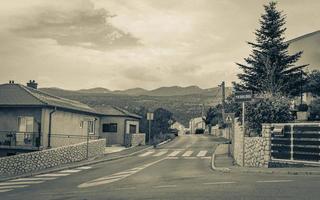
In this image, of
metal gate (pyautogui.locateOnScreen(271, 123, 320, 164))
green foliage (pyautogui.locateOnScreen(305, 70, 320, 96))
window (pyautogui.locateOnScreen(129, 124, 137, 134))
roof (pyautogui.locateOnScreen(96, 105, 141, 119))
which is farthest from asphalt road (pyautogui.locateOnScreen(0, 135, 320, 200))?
window (pyautogui.locateOnScreen(129, 124, 137, 134))

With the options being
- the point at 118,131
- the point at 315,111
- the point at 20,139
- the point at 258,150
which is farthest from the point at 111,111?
the point at 258,150

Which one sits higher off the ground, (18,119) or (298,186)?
(18,119)

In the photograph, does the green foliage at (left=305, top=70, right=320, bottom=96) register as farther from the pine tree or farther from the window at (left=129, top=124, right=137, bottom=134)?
the window at (left=129, top=124, right=137, bottom=134)

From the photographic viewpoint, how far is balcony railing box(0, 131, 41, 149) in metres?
31.3

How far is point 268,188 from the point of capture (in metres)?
13.1

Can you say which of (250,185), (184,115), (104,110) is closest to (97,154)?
(104,110)

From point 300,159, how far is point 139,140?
31.3 metres

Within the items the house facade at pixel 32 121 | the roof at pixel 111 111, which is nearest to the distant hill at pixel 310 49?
the roof at pixel 111 111

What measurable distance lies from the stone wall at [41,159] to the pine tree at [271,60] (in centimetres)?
2024

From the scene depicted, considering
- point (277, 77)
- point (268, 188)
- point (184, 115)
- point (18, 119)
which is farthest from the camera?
point (184, 115)

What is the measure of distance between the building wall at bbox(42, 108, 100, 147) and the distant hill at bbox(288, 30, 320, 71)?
3191 centimetres

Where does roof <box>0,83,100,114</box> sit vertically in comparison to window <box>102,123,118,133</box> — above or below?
above

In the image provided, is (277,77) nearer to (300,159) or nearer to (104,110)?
(104,110)

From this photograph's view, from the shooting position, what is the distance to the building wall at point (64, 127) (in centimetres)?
3213
